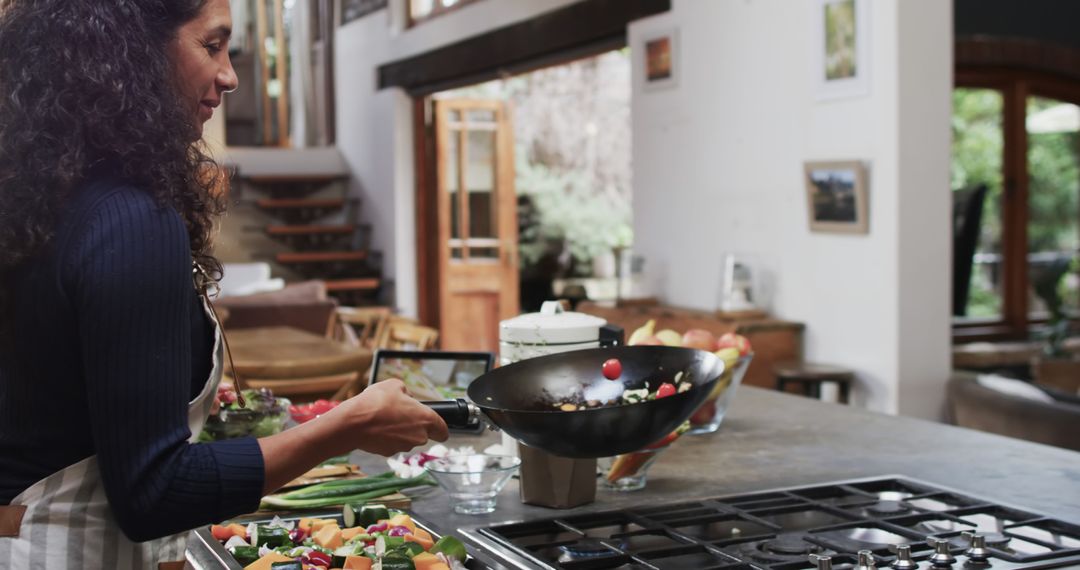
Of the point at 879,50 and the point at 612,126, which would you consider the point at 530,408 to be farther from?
the point at 612,126

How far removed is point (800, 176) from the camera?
5.77 metres

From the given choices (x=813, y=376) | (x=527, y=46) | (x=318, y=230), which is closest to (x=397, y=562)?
(x=813, y=376)

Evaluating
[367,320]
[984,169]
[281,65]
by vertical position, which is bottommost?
[367,320]

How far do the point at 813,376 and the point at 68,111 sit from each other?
447 cm

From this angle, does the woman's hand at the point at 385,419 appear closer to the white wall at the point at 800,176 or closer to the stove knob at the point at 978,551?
the stove knob at the point at 978,551

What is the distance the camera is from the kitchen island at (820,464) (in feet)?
6.55

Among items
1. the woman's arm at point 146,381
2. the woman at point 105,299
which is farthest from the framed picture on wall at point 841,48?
the woman's arm at point 146,381

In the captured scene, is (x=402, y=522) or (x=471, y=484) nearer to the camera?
(x=402, y=522)

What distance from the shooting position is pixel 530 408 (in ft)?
5.96

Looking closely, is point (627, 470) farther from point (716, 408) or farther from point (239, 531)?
point (239, 531)

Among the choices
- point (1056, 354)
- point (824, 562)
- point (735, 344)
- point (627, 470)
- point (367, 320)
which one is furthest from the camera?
point (367, 320)

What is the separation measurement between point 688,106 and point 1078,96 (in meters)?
3.09

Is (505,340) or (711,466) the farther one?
(711,466)

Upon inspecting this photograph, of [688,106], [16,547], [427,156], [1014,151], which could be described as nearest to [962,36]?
[1014,151]
